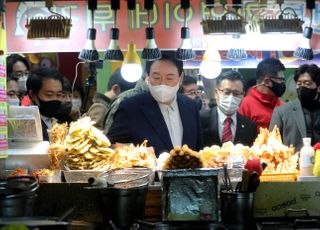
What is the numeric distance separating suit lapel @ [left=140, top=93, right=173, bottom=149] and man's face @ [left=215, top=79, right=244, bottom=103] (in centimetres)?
123

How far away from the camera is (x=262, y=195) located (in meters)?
3.39

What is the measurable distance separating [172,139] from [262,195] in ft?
4.76

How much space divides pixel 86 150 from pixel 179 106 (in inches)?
51.9

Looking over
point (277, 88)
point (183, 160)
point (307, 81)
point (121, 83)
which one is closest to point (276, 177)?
point (183, 160)

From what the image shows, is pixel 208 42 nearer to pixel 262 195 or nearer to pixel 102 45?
pixel 102 45

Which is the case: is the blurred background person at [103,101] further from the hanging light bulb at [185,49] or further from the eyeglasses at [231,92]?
the eyeglasses at [231,92]

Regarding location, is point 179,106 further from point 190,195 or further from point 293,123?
point 190,195

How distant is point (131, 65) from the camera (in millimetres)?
6152

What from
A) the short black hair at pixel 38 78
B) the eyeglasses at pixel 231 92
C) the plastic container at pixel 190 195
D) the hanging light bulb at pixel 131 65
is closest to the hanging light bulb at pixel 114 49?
the hanging light bulb at pixel 131 65

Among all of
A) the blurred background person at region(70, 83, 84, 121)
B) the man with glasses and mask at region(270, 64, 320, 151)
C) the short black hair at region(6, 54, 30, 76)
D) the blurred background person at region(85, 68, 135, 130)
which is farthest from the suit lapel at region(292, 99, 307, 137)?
the blurred background person at region(70, 83, 84, 121)

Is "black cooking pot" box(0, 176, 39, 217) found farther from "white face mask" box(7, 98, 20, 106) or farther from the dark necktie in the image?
the dark necktie

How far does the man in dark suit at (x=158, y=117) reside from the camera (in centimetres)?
466

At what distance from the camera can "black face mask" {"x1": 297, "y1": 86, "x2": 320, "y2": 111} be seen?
564cm

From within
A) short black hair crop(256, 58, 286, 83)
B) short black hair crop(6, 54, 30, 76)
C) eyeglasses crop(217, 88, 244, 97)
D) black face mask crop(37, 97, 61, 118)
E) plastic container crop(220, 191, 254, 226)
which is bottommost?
plastic container crop(220, 191, 254, 226)
